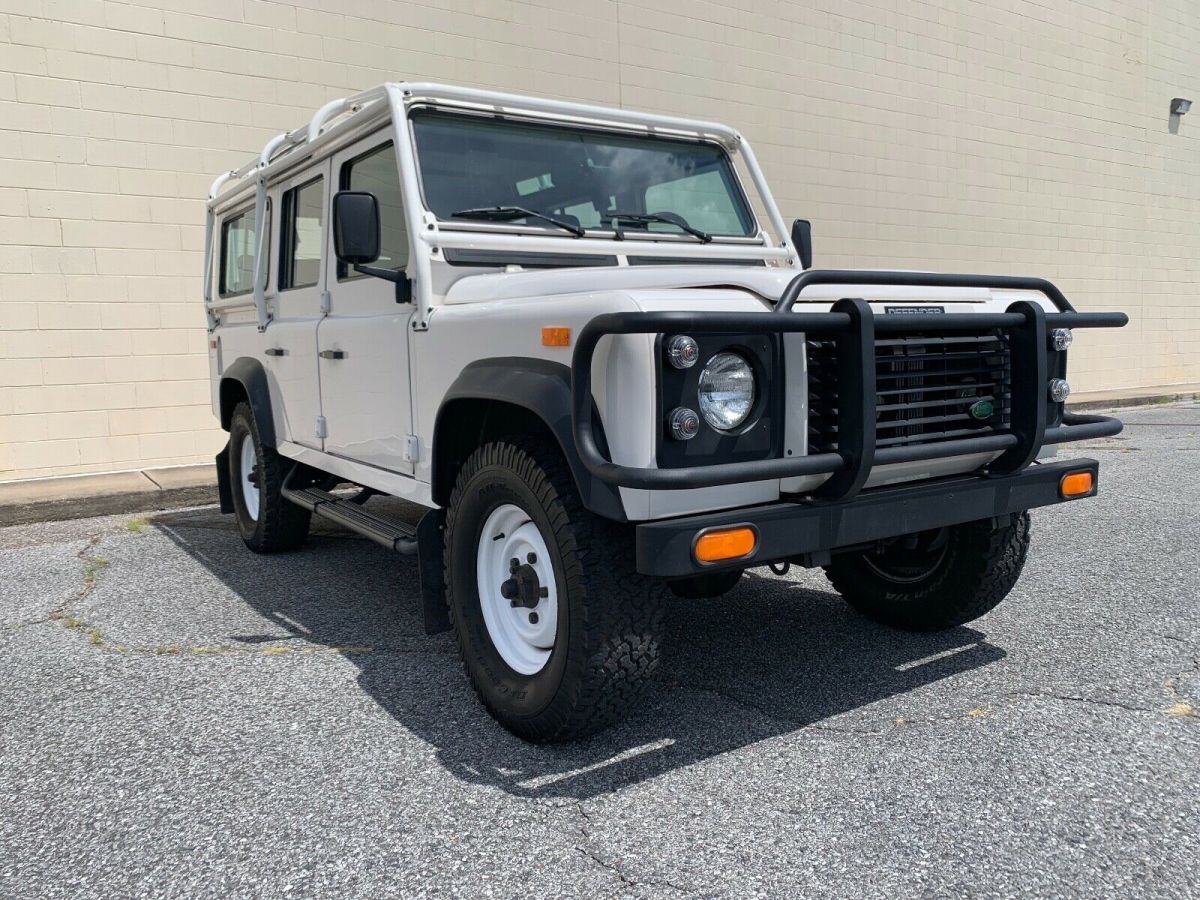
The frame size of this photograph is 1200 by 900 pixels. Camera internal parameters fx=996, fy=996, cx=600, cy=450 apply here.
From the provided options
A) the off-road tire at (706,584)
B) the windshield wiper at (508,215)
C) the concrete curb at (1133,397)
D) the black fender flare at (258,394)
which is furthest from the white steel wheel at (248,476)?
the concrete curb at (1133,397)

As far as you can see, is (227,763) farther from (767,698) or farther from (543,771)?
(767,698)

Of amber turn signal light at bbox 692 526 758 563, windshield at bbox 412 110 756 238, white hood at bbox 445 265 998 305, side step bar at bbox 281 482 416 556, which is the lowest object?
side step bar at bbox 281 482 416 556

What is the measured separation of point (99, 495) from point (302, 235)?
3404 millimetres

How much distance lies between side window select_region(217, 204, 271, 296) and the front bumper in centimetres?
368

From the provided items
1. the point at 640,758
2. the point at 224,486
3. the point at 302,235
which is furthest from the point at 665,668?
the point at 224,486

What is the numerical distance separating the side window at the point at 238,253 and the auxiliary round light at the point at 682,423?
3.58 m

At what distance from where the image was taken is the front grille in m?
2.77

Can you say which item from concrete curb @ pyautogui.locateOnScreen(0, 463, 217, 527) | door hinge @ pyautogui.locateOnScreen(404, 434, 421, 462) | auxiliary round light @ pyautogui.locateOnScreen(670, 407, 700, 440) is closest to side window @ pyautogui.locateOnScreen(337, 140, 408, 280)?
door hinge @ pyautogui.locateOnScreen(404, 434, 421, 462)

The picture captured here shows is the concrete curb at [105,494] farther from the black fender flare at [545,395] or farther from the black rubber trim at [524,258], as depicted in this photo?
the black fender flare at [545,395]

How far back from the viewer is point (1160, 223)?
16.9m

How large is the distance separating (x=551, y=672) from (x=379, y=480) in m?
1.48

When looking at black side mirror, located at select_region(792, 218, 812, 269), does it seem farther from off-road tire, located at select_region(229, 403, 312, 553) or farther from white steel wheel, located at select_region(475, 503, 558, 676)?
off-road tire, located at select_region(229, 403, 312, 553)

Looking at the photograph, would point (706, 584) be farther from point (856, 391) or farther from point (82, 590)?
point (82, 590)

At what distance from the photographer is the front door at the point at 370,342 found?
382 centimetres
